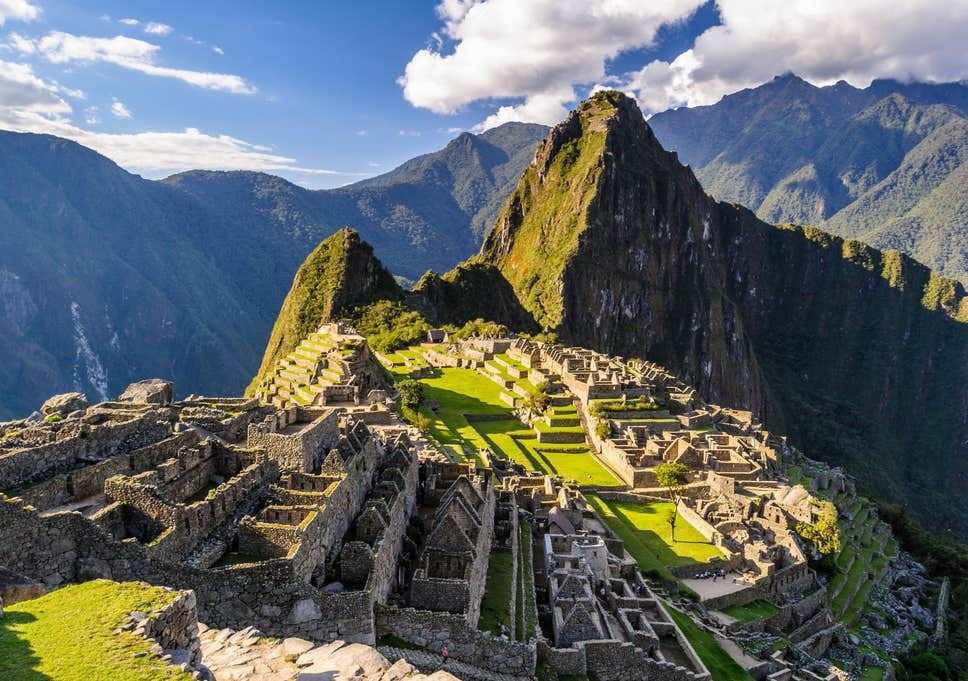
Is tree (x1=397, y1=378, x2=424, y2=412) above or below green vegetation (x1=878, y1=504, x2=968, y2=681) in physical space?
above

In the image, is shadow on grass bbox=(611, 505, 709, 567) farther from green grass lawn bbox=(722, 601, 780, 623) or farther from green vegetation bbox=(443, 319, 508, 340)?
green vegetation bbox=(443, 319, 508, 340)

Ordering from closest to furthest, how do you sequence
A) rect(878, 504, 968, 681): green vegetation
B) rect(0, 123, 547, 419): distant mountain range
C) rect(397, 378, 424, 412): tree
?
rect(878, 504, 968, 681): green vegetation, rect(397, 378, 424, 412): tree, rect(0, 123, 547, 419): distant mountain range

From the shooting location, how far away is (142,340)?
427ft

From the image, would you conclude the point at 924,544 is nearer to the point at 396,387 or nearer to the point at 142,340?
the point at 396,387

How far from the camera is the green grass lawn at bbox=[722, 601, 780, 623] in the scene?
92.5 feet

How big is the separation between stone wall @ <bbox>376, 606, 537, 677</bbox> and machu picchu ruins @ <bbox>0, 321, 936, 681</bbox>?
0.13ft

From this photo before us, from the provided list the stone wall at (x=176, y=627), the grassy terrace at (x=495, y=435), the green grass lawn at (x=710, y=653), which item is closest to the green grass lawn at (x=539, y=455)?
the grassy terrace at (x=495, y=435)

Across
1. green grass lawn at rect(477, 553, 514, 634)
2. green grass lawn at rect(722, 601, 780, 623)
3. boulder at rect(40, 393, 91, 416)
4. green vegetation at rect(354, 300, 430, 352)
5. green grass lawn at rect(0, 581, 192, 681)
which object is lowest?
green grass lawn at rect(722, 601, 780, 623)

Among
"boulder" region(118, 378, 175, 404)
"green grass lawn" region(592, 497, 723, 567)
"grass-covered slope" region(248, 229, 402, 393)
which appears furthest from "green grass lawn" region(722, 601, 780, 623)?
"grass-covered slope" region(248, 229, 402, 393)

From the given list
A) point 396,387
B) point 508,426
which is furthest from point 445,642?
point 396,387

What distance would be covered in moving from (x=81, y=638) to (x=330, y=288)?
91.6m

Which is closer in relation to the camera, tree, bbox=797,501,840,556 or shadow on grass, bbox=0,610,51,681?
shadow on grass, bbox=0,610,51,681

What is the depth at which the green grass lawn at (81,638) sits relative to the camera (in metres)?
7.32

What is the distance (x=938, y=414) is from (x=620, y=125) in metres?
126
